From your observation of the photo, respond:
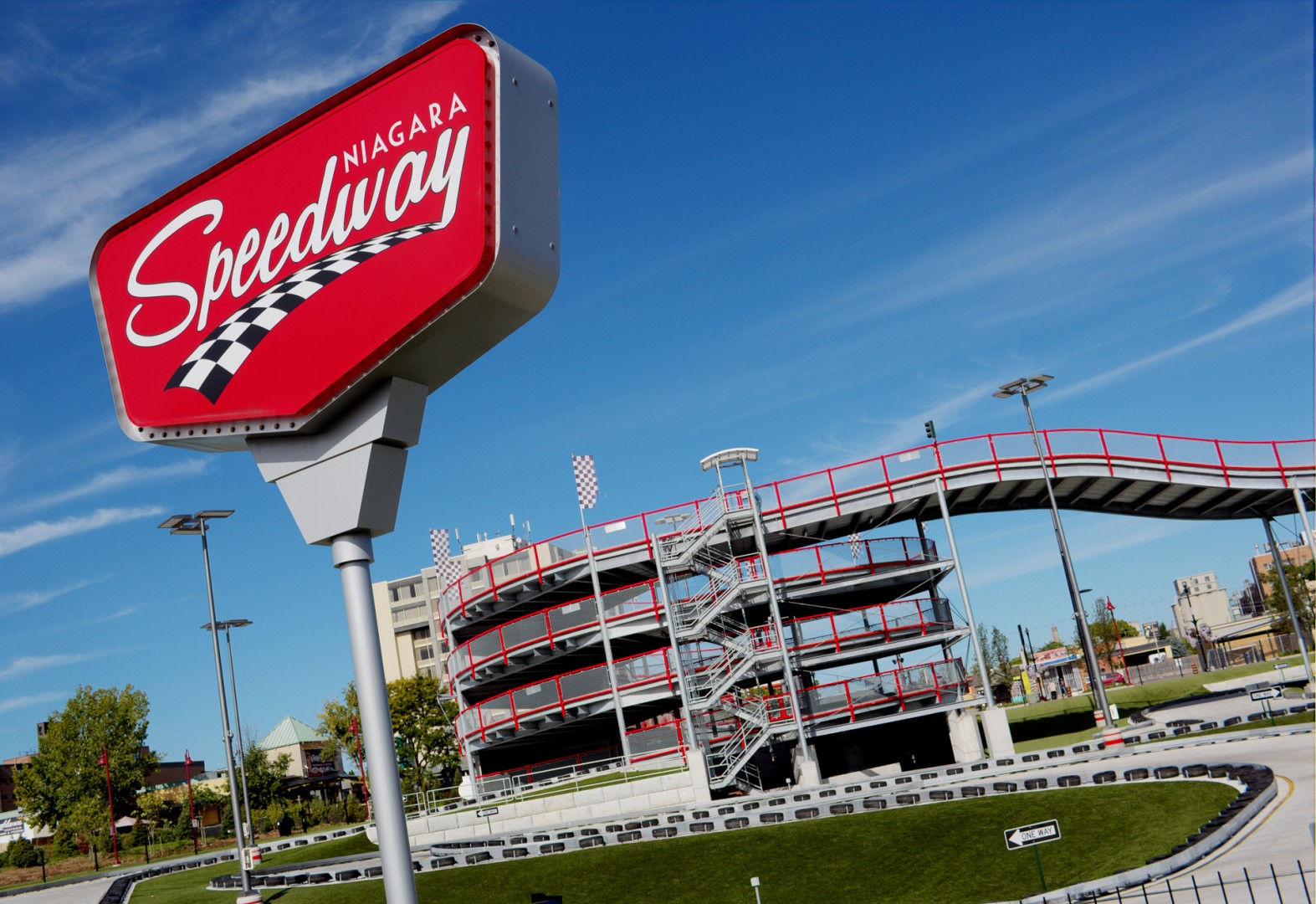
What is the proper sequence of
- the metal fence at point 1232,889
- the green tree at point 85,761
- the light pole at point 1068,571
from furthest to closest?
the green tree at point 85,761, the light pole at point 1068,571, the metal fence at point 1232,889

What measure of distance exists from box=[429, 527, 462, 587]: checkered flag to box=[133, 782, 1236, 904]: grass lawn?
32571 mm

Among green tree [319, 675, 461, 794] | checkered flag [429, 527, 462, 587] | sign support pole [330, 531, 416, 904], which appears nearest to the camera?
sign support pole [330, 531, 416, 904]

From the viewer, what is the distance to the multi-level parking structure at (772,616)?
41.5 meters

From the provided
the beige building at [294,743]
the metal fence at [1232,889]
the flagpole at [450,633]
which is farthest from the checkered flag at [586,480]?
the beige building at [294,743]

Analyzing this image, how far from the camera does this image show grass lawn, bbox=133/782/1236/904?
21031mm

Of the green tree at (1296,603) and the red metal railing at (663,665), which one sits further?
the green tree at (1296,603)

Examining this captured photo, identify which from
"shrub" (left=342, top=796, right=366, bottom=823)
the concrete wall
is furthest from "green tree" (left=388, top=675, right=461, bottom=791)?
the concrete wall

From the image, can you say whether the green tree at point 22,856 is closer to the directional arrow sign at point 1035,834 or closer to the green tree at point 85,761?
the green tree at point 85,761

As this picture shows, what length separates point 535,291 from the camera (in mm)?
6492

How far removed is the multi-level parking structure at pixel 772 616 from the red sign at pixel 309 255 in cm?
3273

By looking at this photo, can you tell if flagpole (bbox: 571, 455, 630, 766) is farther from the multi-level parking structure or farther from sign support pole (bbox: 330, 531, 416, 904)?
sign support pole (bbox: 330, 531, 416, 904)

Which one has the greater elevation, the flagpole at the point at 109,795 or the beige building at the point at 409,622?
the beige building at the point at 409,622

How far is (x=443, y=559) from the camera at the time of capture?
2640 inches

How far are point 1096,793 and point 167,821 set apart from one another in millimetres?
76690
